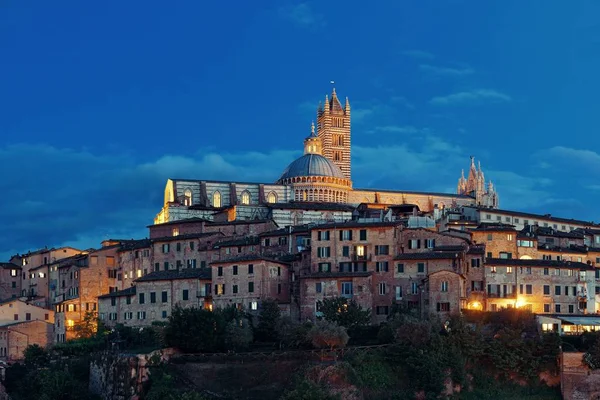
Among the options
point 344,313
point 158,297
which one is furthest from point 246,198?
point 344,313

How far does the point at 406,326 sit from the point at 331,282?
37.0ft

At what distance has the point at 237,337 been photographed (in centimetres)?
7212

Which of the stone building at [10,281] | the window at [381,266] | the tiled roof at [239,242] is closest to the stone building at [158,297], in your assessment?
the tiled roof at [239,242]

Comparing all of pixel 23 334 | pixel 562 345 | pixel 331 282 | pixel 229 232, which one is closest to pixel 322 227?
pixel 331 282

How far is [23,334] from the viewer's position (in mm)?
90375

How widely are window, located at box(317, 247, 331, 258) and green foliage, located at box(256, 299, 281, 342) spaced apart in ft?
23.7

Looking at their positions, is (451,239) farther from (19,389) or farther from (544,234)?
(19,389)

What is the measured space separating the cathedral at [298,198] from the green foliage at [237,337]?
3654 cm

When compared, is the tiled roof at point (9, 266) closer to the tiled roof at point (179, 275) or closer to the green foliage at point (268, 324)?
the tiled roof at point (179, 275)

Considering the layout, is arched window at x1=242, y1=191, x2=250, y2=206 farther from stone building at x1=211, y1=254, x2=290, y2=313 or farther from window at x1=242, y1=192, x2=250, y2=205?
stone building at x1=211, y1=254, x2=290, y2=313

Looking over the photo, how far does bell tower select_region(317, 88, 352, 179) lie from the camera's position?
534 feet

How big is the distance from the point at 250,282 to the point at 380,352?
1479cm

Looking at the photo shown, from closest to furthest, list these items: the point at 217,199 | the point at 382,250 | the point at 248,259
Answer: the point at 248,259 < the point at 382,250 < the point at 217,199

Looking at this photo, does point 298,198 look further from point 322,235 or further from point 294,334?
point 294,334
